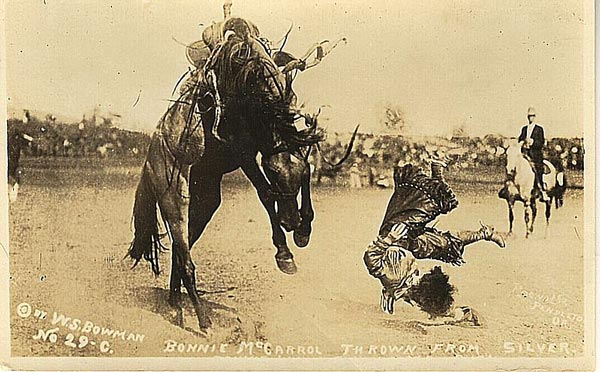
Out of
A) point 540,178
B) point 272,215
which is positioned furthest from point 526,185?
point 272,215

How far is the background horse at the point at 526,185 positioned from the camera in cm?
74

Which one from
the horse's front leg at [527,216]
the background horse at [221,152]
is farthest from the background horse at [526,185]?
the background horse at [221,152]

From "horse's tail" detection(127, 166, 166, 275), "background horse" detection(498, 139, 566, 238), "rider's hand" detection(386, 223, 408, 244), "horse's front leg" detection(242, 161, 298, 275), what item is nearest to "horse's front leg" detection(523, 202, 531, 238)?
"background horse" detection(498, 139, 566, 238)

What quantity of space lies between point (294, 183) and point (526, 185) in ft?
0.70

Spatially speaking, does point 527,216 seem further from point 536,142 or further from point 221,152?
point 221,152

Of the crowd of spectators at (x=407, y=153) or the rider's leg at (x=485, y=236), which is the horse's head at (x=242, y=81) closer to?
the crowd of spectators at (x=407, y=153)

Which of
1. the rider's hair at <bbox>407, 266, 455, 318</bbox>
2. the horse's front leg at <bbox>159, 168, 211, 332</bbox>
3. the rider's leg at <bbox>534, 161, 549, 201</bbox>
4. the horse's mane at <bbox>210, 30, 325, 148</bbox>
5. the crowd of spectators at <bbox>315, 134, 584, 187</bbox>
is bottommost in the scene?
the rider's hair at <bbox>407, 266, 455, 318</bbox>

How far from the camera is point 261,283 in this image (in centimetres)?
74

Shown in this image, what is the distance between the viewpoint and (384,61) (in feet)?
2.43

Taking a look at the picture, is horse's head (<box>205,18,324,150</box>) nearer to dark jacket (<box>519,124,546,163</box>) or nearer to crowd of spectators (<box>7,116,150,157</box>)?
crowd of spectators (<box>7,116,150,157</box>)

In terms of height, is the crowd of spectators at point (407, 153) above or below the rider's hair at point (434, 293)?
above

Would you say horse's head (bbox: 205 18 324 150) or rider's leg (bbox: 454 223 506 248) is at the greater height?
horse's head (bbox: 205 18 324 150)

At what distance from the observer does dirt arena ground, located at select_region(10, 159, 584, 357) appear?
A: 2.42ft

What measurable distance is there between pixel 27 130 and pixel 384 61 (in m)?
0.33
